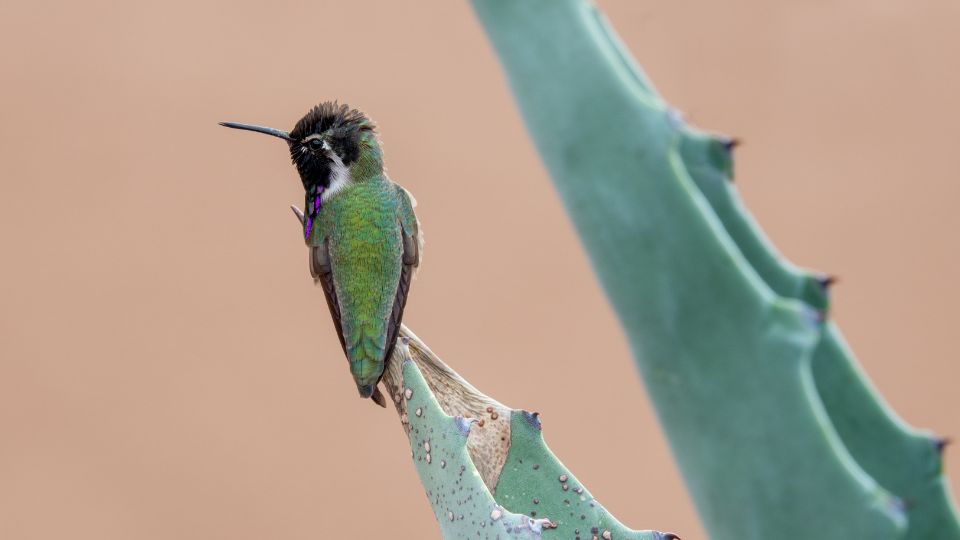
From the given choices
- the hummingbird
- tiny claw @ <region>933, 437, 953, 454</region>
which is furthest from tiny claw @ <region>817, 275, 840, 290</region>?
the hummingbird

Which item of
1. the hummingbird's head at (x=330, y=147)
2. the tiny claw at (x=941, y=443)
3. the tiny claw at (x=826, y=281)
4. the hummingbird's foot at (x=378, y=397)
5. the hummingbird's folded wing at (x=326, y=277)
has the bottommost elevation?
the tiny claw at (x=941, y=443)

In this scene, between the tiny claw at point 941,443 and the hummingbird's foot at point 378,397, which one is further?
the hummingbird's foot at point 378,397

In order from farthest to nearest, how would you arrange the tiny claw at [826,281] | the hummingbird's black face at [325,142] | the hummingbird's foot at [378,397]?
the hummingbird's black face at [325,142] → the hummingbird's foot at [378,397] → the tiny claw at [826,281]

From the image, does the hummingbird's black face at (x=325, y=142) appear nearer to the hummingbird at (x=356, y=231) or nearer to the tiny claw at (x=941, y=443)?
the hummingbird at (x=356, y=231)

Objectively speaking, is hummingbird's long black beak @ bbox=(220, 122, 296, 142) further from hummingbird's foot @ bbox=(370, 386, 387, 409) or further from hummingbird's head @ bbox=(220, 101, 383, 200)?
hummingbird's foot @ bbox=(370, 386, 387, 409)

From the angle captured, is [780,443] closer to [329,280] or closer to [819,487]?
[819,487]

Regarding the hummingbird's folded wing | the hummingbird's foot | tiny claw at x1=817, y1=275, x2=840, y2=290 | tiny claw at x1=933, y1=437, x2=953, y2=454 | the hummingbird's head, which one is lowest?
tiny claw at x1=933, y1=437, x2=953, y2=454

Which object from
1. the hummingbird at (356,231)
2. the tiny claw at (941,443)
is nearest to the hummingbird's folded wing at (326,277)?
the hummingbird at (356,231)

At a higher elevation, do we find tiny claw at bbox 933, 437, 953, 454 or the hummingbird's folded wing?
the hummingbird's folded wing
